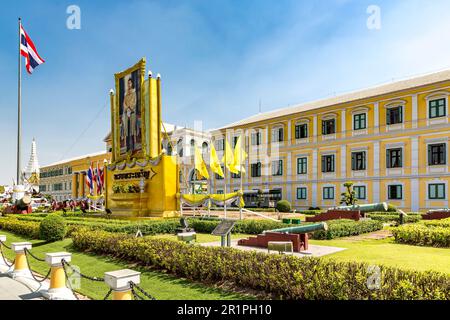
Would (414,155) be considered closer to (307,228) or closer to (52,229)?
(307,228)

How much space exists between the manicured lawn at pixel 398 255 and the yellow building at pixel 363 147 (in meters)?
18.6

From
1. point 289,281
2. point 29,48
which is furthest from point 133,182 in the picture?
point 289,281

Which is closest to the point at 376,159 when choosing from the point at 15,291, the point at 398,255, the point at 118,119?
the point at 398,255

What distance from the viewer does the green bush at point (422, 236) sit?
1256cm

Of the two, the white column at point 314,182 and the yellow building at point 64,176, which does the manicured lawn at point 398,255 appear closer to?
the white column at point 314,182

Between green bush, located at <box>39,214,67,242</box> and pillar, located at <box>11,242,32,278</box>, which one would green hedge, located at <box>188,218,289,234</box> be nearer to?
green bush, located at <box>39,214,67,242</box>

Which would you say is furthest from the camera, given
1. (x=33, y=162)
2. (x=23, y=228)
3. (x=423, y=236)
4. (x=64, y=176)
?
(x=33, y=162)

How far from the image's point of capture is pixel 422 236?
42.7 feet

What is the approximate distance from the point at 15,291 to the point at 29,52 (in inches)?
642

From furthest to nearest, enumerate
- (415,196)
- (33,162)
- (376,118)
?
(33,162) → (376,118) → (415,196)

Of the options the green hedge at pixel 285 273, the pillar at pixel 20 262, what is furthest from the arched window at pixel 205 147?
the pillar at pixel 20 262

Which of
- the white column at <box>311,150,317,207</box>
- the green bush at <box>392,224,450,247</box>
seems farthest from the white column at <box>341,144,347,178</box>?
the green bush at <box>392,224,450,247</box>

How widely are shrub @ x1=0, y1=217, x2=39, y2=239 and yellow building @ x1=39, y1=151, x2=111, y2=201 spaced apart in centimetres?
4646
